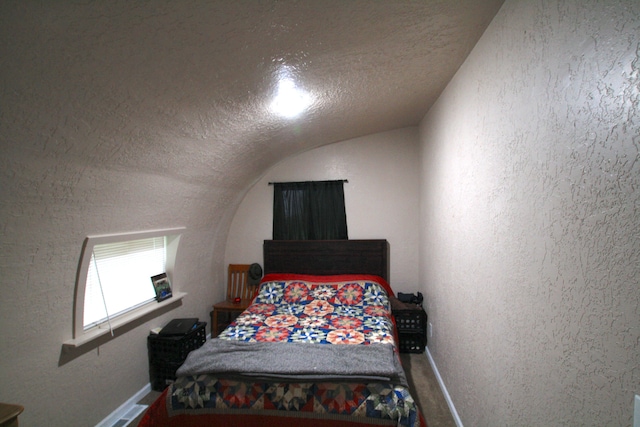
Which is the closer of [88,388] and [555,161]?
[555,161]

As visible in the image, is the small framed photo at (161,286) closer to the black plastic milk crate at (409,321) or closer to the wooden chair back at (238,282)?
the wooden chair back at (238,282)

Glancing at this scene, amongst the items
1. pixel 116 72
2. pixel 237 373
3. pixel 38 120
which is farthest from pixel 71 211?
pixel 237 373

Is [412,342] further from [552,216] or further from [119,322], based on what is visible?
[119,322]

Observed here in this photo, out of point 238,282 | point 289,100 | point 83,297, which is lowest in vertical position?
point 238,282

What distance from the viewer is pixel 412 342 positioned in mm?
3141

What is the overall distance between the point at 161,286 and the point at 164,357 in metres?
0.65

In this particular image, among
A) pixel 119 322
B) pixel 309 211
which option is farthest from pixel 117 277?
pixel 309 211

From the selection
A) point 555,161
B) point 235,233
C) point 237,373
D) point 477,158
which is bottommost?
point 237,373

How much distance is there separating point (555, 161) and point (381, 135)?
2.81 metres

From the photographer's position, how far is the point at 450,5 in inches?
50.6

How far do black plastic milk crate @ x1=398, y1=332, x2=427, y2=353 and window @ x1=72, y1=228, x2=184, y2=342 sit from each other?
2.44m

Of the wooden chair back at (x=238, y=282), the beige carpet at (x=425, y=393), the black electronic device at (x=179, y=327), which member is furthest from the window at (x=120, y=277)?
the wooden chair back at (x=238, y=282)

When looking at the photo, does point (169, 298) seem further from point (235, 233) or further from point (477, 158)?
point (477, 158)

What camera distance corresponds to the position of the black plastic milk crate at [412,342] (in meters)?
3.12
